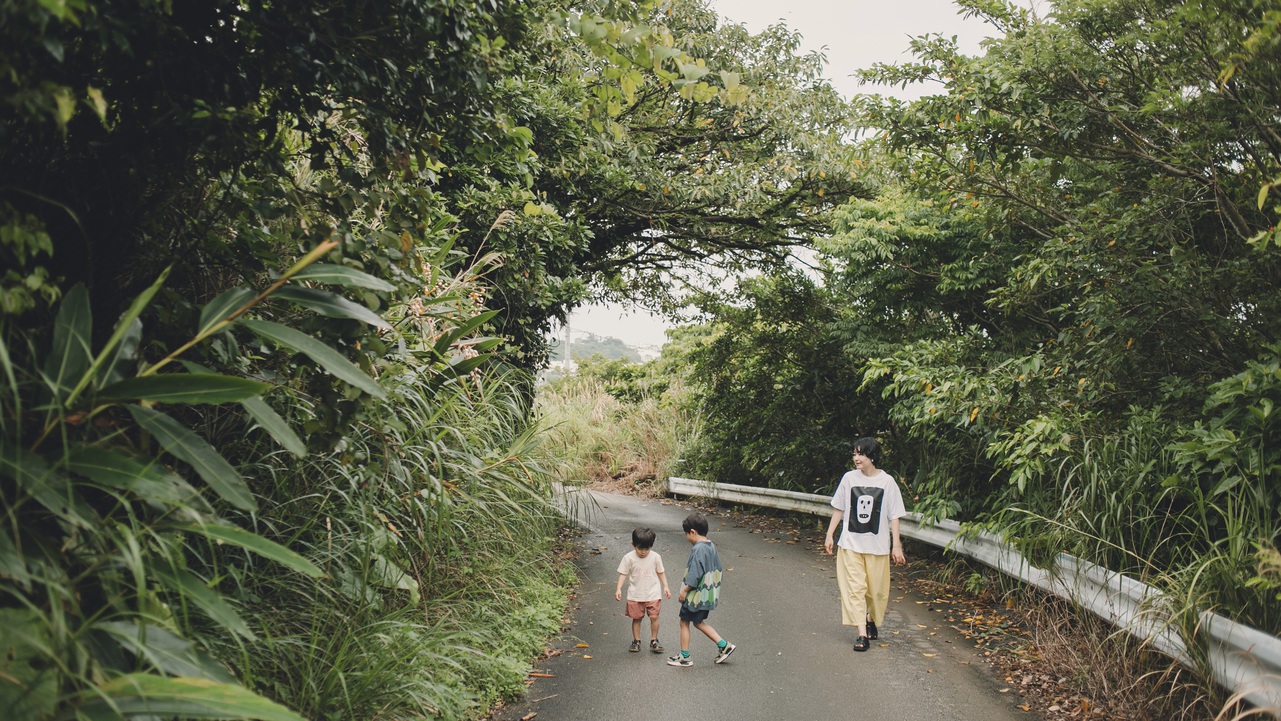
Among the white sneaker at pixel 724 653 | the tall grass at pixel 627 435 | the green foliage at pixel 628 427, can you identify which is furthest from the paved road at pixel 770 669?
the tall grass at pixel 627 435

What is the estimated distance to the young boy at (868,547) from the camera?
23.2 ft

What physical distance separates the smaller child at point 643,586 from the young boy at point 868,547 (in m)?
1.62

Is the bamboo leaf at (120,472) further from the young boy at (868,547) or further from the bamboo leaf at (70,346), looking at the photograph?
the young boy at (868,547)

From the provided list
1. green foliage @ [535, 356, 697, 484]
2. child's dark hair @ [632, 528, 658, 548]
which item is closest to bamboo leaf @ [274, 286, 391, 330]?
child's dark hair @ [632, 528, 658, 548]

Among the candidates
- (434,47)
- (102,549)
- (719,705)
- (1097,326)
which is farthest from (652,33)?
(1097,326)

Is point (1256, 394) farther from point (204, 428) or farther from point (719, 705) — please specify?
point (204, 428)

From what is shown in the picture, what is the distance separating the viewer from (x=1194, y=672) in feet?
14.9

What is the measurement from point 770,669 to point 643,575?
4.10 feet

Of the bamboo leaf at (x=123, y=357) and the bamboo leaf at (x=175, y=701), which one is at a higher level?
the bamboo leaf at (x=123, y=357)

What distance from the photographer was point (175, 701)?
2322mm

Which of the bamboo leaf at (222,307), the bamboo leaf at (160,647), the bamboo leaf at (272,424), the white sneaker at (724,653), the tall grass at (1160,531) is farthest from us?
the white sneaker at (724,653)

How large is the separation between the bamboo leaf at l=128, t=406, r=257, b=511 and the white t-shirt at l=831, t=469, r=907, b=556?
557 centimetres

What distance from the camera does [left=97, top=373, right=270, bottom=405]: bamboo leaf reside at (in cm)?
267

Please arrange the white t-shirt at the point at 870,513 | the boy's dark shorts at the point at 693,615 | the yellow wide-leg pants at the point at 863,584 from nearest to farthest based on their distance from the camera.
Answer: the boy's dark shorts at the point at 693,615, the yellow wide-leg pants at the point at 863,584, the white t-shirt at the point at 870,513
